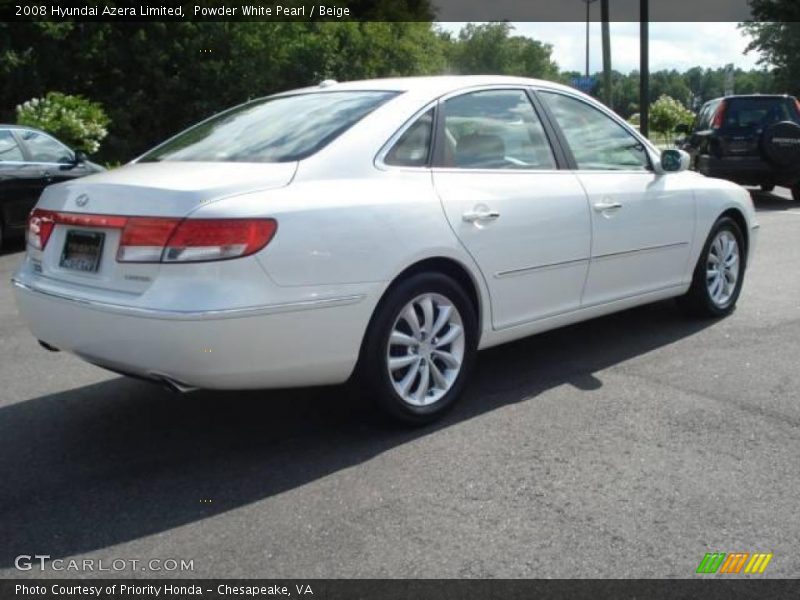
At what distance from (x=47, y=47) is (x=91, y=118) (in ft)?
33.7

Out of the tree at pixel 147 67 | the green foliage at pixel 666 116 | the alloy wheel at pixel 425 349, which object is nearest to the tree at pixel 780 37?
the green foliage at pixel 666 116

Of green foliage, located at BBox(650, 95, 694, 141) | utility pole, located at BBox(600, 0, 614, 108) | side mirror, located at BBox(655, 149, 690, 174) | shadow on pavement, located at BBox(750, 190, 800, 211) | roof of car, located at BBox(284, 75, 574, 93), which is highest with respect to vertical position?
utility pole, located at BBox(600, 0, 614, 108)

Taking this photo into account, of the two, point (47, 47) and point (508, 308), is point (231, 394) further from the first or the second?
point (47, 47)

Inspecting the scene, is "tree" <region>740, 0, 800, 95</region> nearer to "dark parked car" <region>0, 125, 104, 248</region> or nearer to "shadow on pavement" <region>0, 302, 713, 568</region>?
"dark parked car" <region>0, 125, 104, 248</region>

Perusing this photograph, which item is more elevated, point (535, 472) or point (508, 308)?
point (508, 308)

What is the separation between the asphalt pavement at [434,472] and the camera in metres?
2.97

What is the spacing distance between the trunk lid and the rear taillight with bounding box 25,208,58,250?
3 centimetres

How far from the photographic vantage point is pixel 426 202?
4.00 m

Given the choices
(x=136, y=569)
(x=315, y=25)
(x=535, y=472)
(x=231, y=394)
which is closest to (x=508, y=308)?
(x=535, y=472)

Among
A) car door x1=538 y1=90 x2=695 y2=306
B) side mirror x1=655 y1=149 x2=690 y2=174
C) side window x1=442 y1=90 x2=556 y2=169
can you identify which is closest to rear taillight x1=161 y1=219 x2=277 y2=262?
side window x1=442 y1=90 x2=556 y2=169

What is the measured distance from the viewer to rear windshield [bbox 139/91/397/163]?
3.97 m

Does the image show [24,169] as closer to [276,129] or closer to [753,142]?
[276,129]

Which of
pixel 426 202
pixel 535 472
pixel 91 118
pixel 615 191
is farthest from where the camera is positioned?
pixel 91 118

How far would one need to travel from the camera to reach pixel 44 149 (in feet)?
35.4
